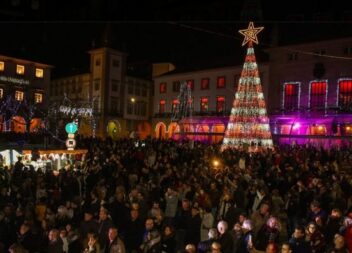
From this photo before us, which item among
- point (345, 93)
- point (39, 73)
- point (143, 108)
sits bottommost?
point (143, 108)

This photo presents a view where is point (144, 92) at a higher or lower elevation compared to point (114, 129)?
higher

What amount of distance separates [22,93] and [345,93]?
32.0 meters

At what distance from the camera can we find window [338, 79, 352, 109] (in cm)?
3897

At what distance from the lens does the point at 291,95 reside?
142 feet

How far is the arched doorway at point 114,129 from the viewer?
56.0 metres

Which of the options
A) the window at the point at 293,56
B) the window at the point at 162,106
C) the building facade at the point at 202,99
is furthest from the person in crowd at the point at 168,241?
the window at the point at 162,106

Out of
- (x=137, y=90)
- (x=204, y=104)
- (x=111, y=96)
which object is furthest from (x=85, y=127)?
(x=204, y=104)

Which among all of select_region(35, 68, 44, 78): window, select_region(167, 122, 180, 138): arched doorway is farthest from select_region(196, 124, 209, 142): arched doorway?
select_region(35, 68, 44, 78): window

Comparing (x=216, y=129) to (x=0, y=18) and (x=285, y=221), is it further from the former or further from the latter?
(x=0, y=18)

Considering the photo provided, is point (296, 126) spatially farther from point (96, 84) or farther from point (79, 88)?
point (79, 88)

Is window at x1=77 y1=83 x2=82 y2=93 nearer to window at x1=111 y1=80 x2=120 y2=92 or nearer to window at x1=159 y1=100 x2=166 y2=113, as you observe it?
window at x1=111 y1=80 x2=120 y2=92

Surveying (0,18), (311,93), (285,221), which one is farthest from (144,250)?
(311,93)

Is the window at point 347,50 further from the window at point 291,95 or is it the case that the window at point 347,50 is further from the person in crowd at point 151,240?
the person in crowd at point 151,240

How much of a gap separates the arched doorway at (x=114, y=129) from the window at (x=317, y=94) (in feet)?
78.7
